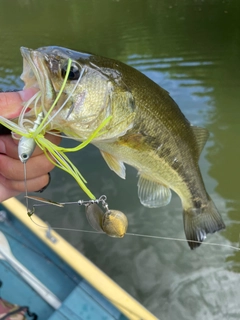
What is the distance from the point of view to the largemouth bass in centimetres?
112

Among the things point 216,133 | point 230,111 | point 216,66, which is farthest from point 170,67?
point 216,133

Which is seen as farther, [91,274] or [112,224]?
[91,274]

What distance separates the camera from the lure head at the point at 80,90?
1083 millimetres

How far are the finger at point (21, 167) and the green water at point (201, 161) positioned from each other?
1.96 metres

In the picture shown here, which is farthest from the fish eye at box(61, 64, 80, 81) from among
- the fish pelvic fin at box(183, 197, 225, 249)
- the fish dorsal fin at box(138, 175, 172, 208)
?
the fish pelvic fin at box(183, 197, 225, 249)

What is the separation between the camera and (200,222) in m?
1.83

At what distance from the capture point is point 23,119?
110 cm

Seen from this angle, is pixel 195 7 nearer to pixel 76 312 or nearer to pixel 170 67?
pixel 170 67

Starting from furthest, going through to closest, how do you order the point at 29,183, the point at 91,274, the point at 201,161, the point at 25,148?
1. the point at 201,161
2. the point at 91,274
3. the point at 29,183
4. the point at 25,148

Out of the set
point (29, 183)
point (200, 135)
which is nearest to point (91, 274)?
point (29, 183)

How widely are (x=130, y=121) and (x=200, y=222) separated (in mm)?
861

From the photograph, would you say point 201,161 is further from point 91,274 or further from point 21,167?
point 21,167

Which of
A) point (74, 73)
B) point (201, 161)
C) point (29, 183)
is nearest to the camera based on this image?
point (74, 73)

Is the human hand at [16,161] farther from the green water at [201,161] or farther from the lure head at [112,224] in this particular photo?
the green water at [201,161]
